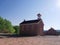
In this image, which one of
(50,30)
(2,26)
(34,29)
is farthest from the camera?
(2,26)

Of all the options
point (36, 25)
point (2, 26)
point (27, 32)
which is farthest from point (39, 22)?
point (2, 26)

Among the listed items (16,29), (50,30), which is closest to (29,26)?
(50,30)

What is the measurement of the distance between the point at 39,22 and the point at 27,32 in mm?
5108

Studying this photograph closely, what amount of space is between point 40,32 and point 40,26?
1.96m

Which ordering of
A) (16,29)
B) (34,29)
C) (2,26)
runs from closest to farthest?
(34,29) → (2,26) → (16,29)

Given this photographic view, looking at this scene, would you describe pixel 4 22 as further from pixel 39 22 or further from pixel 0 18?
pixel 39 22

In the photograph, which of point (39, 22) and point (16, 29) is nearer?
point (39, 22)

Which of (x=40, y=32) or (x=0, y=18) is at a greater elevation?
(x=0, y=18)

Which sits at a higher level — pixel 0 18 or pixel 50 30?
pixel 0 18

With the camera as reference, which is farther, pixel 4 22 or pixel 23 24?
pixel 4 22

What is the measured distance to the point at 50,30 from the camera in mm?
51469

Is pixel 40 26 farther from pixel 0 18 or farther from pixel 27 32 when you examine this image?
pixel 0 18

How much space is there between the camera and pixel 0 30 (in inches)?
2534

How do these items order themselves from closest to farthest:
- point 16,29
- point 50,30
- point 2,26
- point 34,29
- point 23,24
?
1. point 34,29
2. point 23,24
3. point 50,30
4. point 2,26
5. point 16,29
